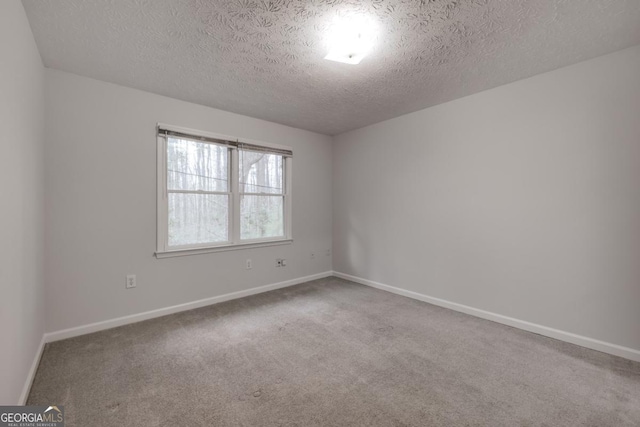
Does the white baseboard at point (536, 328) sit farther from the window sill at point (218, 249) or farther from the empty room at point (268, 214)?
the window sill at point (218, 249)

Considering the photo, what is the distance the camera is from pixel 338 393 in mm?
1844

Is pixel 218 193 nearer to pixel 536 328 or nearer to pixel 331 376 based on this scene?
pixel 331 376

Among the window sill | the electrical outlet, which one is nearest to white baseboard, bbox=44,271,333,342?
the electrical outlet

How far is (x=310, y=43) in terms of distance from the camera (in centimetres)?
215

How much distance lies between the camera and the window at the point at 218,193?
323 cm

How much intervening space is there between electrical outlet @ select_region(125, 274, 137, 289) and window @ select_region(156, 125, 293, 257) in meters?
0.33

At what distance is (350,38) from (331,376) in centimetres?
248

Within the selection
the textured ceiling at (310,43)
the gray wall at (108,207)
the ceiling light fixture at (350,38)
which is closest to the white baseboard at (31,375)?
the gray wall at (108,207)

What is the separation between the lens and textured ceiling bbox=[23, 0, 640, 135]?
5.84 ft

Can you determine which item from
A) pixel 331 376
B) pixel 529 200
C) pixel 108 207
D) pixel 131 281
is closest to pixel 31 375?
pixel 131 281

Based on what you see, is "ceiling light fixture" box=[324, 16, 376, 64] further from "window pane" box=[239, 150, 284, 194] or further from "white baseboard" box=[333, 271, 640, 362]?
"white baseboard" box=[333, 271, 640, 362]

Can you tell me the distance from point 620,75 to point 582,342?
7.51 ft

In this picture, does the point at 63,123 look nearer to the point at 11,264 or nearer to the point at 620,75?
the point at 11,264

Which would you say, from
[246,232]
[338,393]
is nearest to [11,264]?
[338,393]
